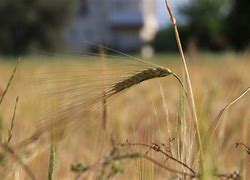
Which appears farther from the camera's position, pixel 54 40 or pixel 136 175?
pixel 54 40

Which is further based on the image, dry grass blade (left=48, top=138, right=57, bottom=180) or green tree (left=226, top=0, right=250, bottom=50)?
green tree (left=226, top=0, right=250, bottom=50)

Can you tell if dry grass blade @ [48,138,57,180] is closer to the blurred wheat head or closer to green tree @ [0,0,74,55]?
the blurred wheat head

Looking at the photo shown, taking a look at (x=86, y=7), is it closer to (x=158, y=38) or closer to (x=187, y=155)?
(x=158, y=38)

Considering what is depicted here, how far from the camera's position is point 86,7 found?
50.5 metres

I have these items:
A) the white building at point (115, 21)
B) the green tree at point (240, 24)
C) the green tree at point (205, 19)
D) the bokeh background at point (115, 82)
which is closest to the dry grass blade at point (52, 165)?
the bokeh background at point (115, 82)

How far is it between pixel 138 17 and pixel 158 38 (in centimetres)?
707

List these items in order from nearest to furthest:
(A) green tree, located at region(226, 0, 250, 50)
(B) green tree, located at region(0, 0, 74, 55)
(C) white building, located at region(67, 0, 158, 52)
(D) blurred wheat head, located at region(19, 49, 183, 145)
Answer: (D) blurred wheat head, located at region(19, 49, 183, 145) < (A) green tree, located at region(226, 0, 250, 50) < (B) green tree, located at region(0, 0, 74, 55) < (C) white building, located at region(67, 0, 158, 52)

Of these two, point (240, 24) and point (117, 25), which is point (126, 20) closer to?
point (117, 25)

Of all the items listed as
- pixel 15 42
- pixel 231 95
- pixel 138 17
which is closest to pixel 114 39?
pixel 138 17

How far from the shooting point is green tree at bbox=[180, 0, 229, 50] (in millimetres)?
40037

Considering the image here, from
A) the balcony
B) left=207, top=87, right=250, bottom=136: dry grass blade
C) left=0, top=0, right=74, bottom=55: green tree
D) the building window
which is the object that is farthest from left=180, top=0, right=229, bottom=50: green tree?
left=207, top=87, right=250, bottom=136: dry grass blade

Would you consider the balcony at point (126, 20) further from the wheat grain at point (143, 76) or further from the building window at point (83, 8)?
the wheat grain at point (143, 76)

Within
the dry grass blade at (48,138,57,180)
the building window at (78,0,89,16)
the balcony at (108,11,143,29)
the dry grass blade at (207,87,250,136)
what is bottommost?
the dry grass blade at (48,138,57,180)

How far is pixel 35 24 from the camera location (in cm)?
3350
